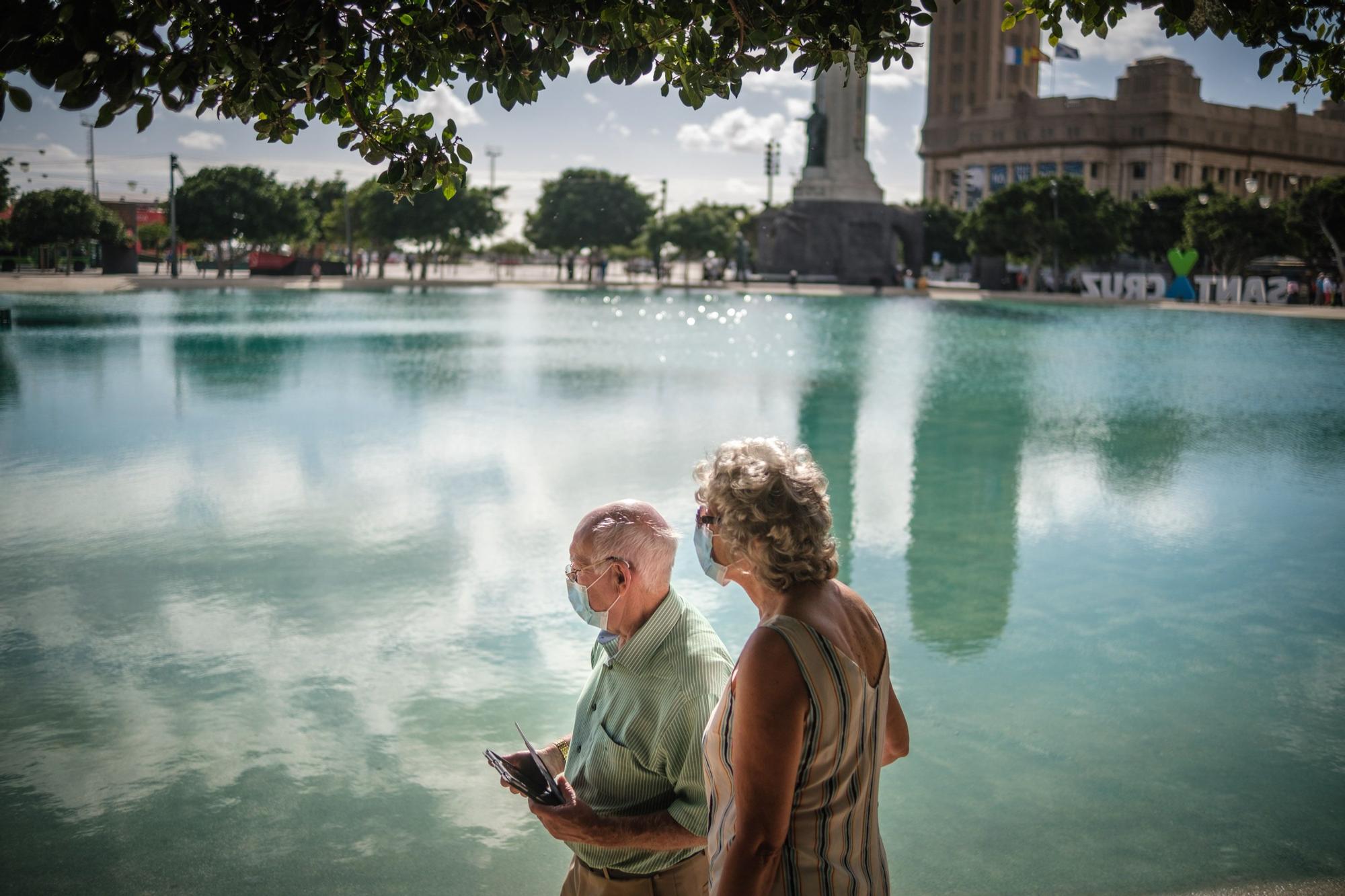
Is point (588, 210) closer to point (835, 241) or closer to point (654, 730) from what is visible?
point (835, 241)

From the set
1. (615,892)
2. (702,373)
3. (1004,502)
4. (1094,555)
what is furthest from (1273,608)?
(702,373)

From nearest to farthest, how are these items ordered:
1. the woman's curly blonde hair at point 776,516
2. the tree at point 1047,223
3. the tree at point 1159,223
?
the woman's curly blonde hair at point 776,516, the tree at point 1047,223, the tree at point 1159,223

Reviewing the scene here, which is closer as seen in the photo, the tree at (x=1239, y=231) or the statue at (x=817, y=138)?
the tree at (x=1239, y=231)

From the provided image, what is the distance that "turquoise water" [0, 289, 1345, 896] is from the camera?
16.1 ft

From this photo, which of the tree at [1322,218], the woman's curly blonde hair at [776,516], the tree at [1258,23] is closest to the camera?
the woman's curly blonde hair at [776,516]

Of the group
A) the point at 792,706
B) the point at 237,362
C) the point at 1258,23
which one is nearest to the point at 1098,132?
the point at 237,362

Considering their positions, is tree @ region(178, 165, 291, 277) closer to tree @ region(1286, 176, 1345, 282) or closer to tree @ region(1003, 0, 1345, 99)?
tree @ region(1286, 176, 1345, 282)

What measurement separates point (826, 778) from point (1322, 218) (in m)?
61.7

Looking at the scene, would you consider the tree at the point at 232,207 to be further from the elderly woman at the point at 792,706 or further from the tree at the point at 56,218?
the elderly woman at the point at 792,706

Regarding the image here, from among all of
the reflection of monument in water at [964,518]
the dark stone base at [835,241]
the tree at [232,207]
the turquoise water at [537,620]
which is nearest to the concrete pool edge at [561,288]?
the dark stone base at [835,241]

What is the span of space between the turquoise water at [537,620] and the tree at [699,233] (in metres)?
73.0

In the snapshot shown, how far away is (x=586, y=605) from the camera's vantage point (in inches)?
121

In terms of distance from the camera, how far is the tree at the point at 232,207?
236 ft

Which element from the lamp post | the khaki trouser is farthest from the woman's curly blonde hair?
the lamp post
